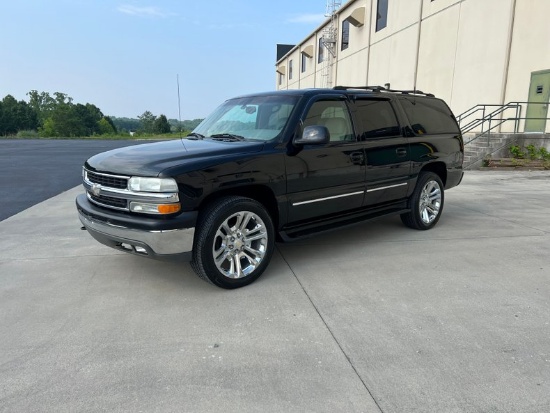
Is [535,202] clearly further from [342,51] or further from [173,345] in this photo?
[342,51]

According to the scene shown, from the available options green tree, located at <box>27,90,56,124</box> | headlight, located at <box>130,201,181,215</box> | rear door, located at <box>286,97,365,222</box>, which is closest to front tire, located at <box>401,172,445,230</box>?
rear door, located at <box>286,97,365,222</box>

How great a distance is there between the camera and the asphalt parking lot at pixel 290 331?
2.37 m

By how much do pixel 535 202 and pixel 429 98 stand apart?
3.87m

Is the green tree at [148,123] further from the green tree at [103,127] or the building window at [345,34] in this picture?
the building window at [345,34]

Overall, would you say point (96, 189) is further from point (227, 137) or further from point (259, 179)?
point (259, 179)

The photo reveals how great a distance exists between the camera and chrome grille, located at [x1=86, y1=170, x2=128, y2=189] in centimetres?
355

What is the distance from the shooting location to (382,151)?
4953 mm

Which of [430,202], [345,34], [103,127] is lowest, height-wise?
[103,127]

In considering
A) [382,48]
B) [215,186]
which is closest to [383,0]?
[382,48]

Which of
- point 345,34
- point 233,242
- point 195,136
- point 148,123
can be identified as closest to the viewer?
point 233,242

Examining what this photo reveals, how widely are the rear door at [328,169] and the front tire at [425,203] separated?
4.10 ft

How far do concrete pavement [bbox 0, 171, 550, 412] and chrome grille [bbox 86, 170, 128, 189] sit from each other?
997 millimetres

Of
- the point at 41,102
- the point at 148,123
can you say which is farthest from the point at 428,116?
the point at 41,102

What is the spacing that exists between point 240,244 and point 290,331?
1.05 meters
